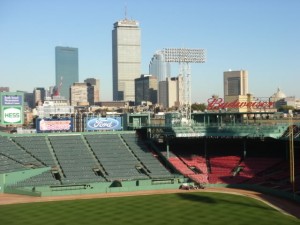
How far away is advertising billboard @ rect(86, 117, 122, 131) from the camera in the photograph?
76.4 m

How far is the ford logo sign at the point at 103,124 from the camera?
251ft

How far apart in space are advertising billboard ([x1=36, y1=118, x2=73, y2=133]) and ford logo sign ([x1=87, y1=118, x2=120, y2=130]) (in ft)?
12.6

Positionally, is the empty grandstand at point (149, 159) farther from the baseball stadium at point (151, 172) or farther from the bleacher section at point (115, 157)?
the baseball stadium at point (151, 172)

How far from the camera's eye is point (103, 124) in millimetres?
76938

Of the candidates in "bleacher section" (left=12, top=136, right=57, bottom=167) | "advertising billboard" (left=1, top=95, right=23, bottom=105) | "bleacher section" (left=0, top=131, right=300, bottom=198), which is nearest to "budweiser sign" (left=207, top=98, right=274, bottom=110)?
"bleacher section" (left=0, top=131, right=300, bottom=198)

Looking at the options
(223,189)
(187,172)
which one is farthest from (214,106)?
(223,189)

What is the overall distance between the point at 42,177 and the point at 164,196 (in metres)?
17.6

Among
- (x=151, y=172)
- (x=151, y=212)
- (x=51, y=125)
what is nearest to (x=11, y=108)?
(x=51, y=125)

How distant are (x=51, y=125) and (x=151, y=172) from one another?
17904mm

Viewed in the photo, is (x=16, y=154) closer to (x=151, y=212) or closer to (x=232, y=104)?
(x=151, y=212)

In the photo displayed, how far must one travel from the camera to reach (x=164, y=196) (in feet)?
186

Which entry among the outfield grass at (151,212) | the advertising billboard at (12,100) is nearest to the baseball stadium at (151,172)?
the outfield grass at (151,212)

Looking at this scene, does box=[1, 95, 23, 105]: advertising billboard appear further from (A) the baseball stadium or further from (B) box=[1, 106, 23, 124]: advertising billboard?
(A) the baseball stadium

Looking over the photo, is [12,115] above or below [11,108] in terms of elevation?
below
